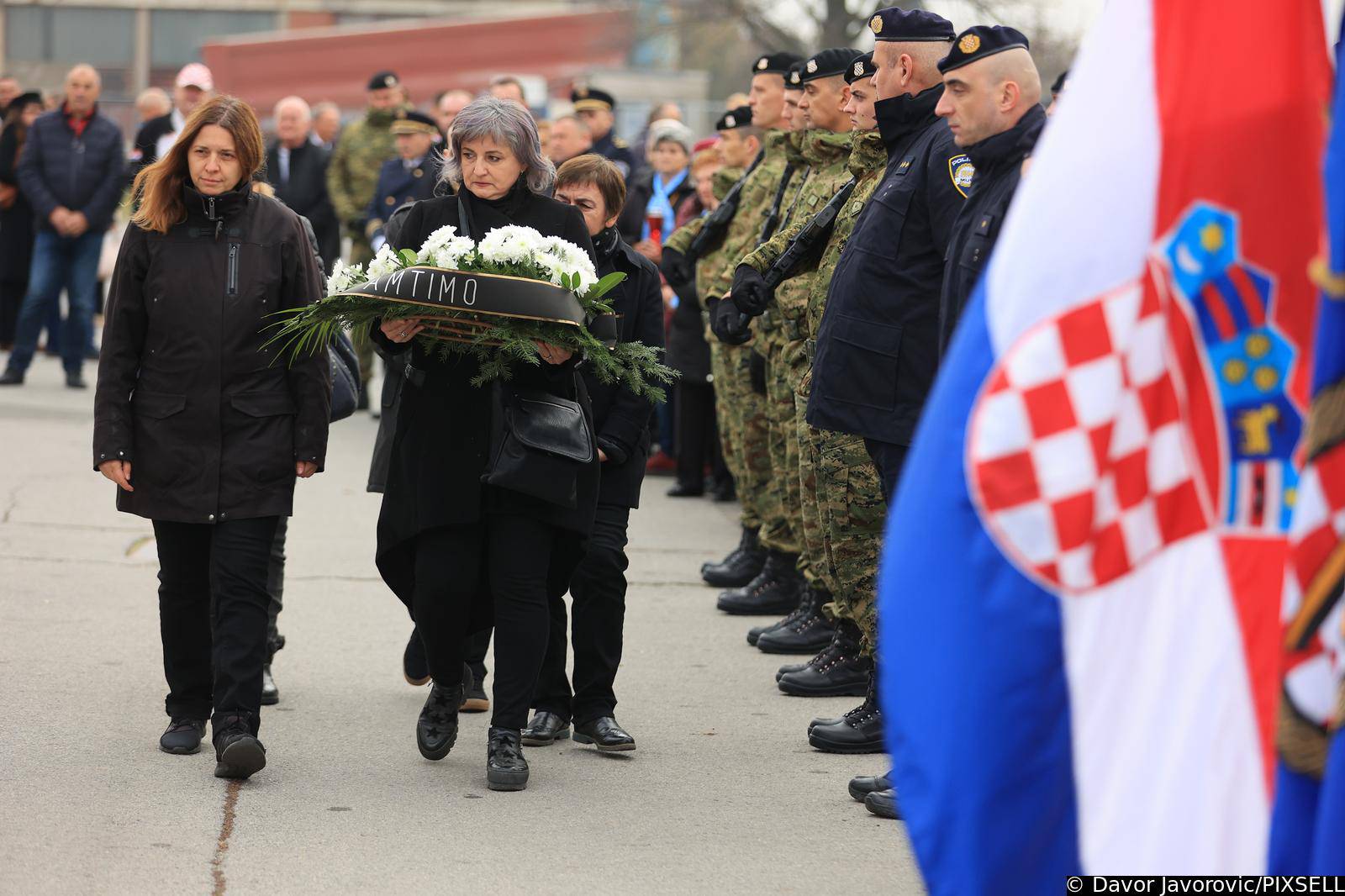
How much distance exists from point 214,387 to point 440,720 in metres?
1.23

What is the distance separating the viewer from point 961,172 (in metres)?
5.37

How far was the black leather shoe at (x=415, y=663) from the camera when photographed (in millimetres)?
6363

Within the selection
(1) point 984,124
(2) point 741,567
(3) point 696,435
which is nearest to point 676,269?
(2) point 741,567

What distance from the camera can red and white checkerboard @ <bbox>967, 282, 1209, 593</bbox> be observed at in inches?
117

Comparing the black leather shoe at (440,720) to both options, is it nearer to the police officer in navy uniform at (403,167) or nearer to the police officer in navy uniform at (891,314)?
the police officer in navy uniform at (891,314)

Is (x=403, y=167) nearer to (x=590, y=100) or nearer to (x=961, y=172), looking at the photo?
(x=590, y=100)

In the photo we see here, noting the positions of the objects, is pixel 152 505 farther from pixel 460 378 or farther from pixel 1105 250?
pixel 1105 250

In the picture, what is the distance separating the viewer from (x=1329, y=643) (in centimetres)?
281

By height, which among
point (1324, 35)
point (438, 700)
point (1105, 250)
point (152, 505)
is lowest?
point (438, 700)

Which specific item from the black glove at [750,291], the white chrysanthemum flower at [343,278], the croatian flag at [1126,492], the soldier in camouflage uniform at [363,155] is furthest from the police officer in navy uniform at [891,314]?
the soldier in camouflage uniform at [363,155]

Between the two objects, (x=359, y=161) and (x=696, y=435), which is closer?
(x=696, y=435)

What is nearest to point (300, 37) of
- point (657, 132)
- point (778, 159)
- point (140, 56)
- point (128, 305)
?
point (140, 56)

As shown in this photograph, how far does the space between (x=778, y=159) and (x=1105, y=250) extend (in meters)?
5.40

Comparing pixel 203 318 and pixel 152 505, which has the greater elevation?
pixel 203 318
